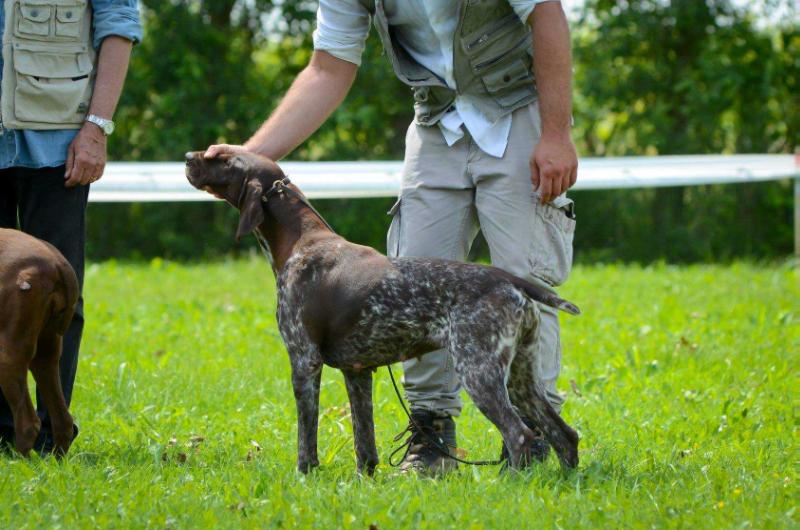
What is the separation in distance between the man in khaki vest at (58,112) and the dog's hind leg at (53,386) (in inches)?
8.1

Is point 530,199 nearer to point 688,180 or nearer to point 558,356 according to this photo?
point 558,356

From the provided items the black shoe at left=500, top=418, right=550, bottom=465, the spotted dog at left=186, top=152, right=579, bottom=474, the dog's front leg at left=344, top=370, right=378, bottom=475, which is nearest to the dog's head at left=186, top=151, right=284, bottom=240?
the spotted dog at left=186, top=152, right=579, bottom=474

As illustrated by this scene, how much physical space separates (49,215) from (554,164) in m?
2.21

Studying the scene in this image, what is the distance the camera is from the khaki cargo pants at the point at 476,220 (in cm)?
470

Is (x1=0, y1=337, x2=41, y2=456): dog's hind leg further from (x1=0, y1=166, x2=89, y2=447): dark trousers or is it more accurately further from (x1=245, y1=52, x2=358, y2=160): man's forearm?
(x1=245, y1=52, x2=358, y2=160): man's forearm

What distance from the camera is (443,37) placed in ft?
15.5

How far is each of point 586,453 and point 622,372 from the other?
202 centimetres

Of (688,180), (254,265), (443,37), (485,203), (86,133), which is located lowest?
(254,265)

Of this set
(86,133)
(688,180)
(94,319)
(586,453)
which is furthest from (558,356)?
(688,180)

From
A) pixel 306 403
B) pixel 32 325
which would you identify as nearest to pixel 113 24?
pixel 32 325

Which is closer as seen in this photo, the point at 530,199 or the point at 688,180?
the point at 530,199

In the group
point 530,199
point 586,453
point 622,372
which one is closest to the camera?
point 530,199

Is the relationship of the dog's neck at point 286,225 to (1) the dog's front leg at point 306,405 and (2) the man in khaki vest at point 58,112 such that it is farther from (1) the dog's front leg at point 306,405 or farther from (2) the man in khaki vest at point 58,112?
(2) the man in khaki vest at point 58,112

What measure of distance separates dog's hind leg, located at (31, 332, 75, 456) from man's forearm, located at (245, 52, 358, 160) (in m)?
1.18
